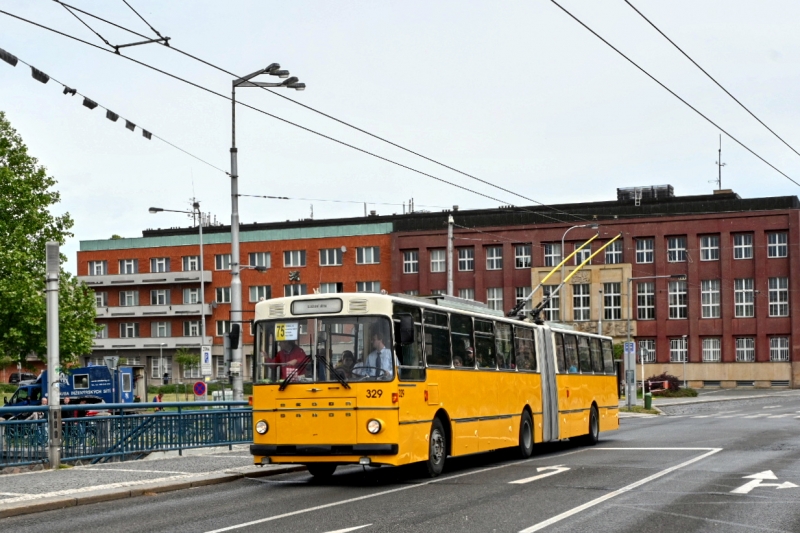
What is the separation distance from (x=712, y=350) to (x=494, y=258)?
18202mm

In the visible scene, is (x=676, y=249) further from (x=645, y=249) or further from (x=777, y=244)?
(x=777, y=244)

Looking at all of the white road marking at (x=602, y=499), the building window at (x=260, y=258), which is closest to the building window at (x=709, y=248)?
the building window at (x=260, y=258)

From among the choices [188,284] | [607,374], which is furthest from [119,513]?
[188,284]

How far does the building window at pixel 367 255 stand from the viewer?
92250 mm

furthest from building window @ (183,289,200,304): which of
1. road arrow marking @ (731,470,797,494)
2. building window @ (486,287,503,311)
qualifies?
road arrow marking @ (731,470,797,494)

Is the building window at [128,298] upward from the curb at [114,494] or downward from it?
upward

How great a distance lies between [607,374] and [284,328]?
14.1 meters

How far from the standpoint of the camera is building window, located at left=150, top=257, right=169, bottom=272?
97.7 metres

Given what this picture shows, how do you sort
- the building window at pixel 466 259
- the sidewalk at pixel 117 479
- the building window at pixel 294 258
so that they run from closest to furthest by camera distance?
the sidewalk at pixel 117 479
the building window at pixel 466 259
the building window at pixel 294 258

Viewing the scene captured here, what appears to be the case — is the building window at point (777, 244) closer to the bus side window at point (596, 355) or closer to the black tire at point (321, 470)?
the bus side window at point (596, 355)

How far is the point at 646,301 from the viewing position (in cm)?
8538

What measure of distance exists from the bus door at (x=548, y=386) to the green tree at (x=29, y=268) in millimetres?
24484

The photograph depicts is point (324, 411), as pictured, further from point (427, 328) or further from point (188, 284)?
point (188, 284)

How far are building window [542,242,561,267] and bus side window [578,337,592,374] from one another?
59849 mm
